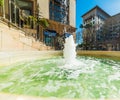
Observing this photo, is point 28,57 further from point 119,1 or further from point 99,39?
point 119,1

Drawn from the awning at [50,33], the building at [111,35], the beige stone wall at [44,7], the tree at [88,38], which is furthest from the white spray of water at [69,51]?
the beige stone wall at [44,7]

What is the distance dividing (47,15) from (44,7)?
936 millimetres

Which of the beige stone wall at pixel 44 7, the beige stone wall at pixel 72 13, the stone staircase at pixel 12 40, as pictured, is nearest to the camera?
the stone staircase at pixel 12 40

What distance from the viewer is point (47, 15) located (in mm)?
19281

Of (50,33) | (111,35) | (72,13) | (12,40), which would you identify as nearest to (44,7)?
(50,33)

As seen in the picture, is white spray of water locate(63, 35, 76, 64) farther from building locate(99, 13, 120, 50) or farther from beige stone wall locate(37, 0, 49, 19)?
beige stone wall locate(37, 0, 49, 19)

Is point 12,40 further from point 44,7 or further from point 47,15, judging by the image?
point 44,7

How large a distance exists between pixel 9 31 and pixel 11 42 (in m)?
0.69

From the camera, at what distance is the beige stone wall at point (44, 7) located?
743 inches

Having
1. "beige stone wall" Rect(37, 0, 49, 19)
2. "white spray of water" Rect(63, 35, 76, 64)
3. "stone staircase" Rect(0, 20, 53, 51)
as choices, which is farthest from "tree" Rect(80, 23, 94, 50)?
"white spray of water" Rect(63, 35, 76, 64)

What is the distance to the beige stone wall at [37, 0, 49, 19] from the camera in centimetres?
1888

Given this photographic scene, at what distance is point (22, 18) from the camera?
1359 cm

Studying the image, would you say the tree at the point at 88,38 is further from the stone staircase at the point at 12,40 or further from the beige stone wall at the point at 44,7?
the stone staircase at the point at 12,40

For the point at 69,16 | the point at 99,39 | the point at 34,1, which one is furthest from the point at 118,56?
the point at 69,16
